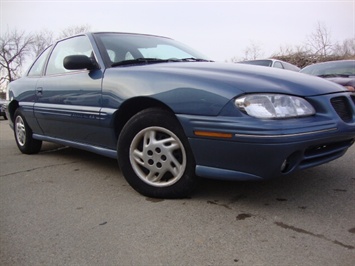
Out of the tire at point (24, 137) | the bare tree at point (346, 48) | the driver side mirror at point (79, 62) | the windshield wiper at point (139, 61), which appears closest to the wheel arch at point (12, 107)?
the tire at point (24, 137)

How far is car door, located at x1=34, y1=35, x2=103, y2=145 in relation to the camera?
130 inches

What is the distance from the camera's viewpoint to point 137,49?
3600 mm

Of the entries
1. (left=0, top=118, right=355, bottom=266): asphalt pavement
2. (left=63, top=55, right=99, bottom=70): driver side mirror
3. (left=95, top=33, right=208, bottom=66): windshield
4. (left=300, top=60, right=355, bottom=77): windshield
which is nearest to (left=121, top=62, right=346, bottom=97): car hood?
(left=95, top=33, right=208, bottom=66): windshield

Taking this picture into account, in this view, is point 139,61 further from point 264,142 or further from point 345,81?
point 345,81

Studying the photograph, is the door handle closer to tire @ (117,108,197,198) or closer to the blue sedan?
the blue sedan

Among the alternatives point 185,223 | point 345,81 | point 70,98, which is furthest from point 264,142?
point 345,81

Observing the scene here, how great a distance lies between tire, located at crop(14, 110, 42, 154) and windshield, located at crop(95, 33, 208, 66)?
1881 mm

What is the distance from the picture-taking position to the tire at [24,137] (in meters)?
4.76

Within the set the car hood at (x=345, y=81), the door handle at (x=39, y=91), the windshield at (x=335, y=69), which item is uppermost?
the windshield at (x=335, y=69)

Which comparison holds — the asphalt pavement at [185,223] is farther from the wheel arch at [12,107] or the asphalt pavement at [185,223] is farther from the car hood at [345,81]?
the car hood at [345,81]

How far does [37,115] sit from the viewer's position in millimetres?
4273

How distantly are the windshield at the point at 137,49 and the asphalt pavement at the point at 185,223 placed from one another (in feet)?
3.86

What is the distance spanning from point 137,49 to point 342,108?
198 centimetres

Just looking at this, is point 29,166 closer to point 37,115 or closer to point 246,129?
point 37,115
